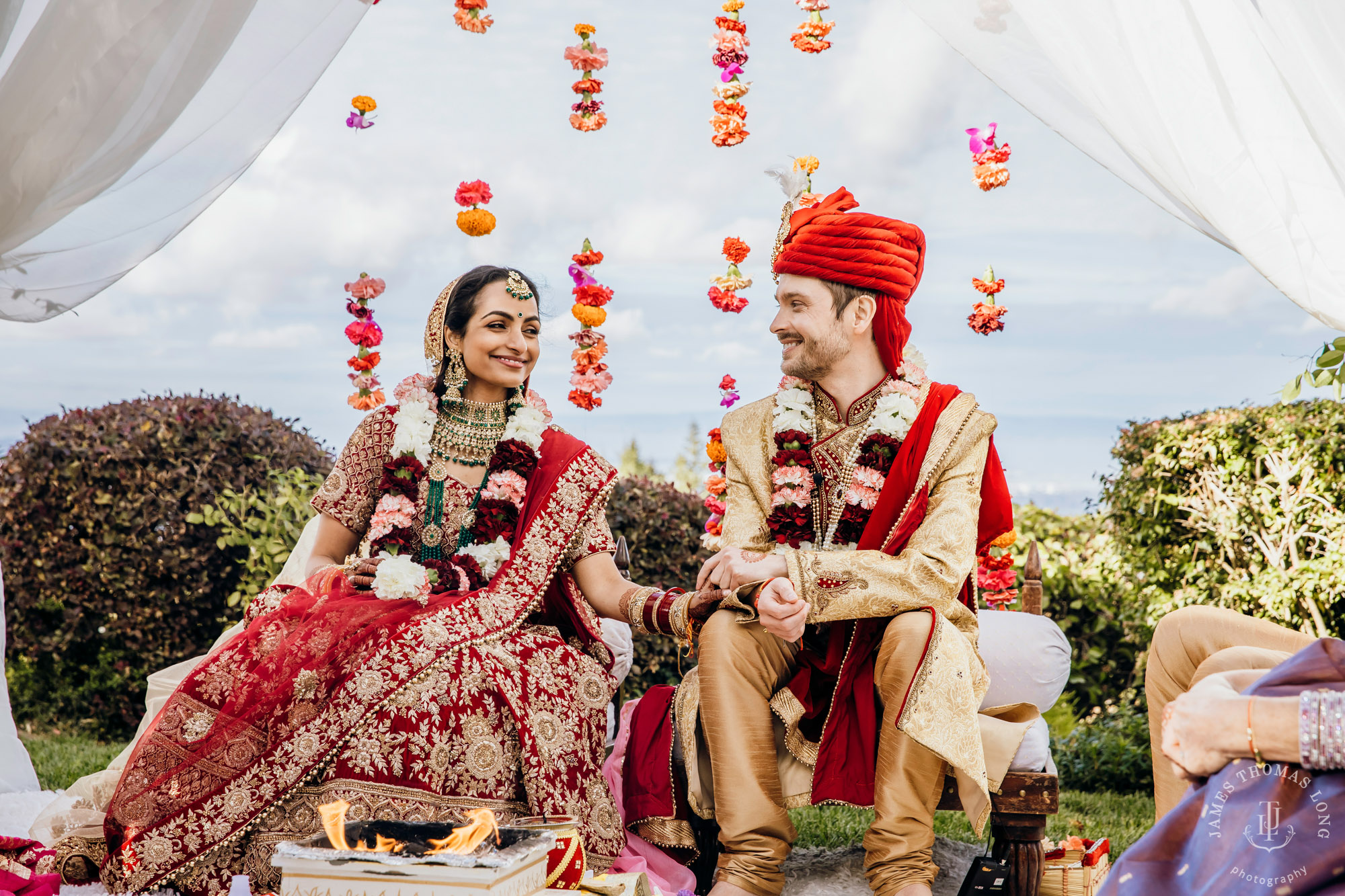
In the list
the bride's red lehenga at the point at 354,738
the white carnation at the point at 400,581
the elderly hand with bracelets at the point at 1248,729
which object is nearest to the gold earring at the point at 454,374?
the white carnation at the point at 400,581

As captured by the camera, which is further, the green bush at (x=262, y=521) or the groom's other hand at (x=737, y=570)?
the green bush at (x=262, y=521)

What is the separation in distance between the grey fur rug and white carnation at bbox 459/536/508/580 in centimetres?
141

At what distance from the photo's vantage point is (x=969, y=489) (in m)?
3.62

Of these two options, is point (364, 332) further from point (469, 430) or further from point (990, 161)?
point (990, 161)

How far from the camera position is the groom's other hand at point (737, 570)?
3.49 m

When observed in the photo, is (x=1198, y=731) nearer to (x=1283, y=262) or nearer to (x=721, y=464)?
(x=1283, y=262)

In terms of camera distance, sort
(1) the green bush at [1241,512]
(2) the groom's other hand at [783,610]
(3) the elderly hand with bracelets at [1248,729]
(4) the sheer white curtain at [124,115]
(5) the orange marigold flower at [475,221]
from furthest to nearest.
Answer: (1) the green bush at [1241,512], (5) the orange marigold flower at [475,221], (2) the groom's other hand at [783,610], (4) the sheer white curtain at [124,115], (3) the elderly hand with bracelets at [1248,729]

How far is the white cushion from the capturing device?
12.0 ft

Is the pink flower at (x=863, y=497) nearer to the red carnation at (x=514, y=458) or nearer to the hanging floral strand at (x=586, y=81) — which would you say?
the red carnation at (x=514, y=458)

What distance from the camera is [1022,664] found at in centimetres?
367

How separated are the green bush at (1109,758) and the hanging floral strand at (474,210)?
3.84 metres

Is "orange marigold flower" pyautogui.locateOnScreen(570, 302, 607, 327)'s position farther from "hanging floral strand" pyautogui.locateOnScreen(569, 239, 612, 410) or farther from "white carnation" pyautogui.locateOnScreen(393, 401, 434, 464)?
"white carnation" pyautogui.locateOnScreen(393, 401, 434, 464)

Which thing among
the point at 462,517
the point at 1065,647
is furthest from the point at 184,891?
the point at 1065,647

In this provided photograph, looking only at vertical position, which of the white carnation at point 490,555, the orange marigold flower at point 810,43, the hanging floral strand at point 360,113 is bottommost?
the white carnation at point 490,555
